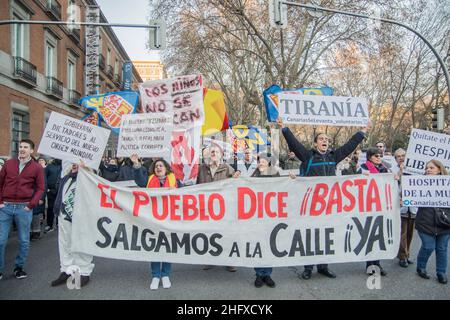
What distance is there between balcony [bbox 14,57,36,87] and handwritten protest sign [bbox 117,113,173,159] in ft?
44.6

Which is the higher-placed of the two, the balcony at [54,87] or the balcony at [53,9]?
the balcony at [53,9]

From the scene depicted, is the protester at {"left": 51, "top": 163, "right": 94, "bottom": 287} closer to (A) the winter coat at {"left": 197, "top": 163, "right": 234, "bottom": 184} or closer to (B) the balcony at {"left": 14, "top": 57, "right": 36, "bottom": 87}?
(A) the winter coat at {"left": 197, "top": 163, "right": 234, "bottom": 184}

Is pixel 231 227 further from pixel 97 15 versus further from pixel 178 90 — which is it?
pixel 97 15


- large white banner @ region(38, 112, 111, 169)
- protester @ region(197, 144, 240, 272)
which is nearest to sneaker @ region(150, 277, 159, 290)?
protester @ region(197, 144, 240, 272)

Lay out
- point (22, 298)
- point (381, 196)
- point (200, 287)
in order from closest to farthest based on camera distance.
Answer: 1. point (22, 298)
2. point (200, 287)
3. point (381, 196)

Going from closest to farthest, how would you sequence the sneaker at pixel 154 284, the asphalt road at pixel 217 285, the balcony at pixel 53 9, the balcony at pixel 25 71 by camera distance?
the asphalt road at pixel 217 285
the sneaker at pixel 154 284
the balcony at pixel 25 71
the balcony at pixel 53 9

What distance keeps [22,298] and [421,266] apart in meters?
5.07

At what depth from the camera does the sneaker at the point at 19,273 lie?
15.6 ft

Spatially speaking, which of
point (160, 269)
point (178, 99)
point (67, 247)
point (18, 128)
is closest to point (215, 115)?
point (178, 99)

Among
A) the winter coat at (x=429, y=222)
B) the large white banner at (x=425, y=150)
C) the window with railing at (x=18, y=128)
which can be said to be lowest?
→ the winter coat at (x=429, y=222)

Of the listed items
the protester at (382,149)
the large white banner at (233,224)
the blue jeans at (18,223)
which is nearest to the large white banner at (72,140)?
the large white banner at (233,224)

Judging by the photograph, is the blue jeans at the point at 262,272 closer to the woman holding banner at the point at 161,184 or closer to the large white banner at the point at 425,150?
the woman holding banner at the point at 161,184

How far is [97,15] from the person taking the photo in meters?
26.2

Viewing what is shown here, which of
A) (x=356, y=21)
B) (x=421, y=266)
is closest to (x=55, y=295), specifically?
(x=421, y=266)
